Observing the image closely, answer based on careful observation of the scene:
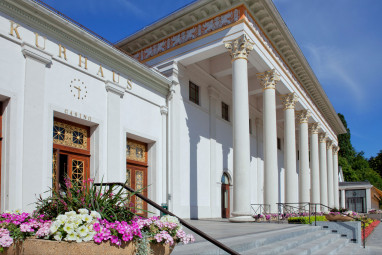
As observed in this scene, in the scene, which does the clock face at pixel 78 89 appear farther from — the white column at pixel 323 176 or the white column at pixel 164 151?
the white column at pixel 323 176

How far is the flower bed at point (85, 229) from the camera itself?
3.67 m

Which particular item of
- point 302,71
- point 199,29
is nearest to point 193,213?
point 199,29

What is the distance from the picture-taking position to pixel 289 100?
20703 millimetres

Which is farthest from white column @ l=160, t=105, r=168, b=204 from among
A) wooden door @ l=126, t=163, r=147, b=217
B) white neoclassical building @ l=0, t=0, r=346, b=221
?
wooden door @ l=126, t=163, r=147, b=217

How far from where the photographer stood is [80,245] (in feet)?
11.9

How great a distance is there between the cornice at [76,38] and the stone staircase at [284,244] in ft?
23.9

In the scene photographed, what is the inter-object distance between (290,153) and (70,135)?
12.5 m

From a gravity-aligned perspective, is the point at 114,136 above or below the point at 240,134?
below

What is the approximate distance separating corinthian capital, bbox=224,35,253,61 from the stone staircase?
710 centimetres

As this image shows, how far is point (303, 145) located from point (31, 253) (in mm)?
20981

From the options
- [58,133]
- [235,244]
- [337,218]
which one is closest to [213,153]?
[337,218]

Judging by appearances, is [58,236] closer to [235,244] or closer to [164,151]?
[235,244]

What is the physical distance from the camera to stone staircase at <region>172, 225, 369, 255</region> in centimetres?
614

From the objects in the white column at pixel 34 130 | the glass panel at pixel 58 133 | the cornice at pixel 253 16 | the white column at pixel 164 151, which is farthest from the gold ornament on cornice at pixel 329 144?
the white column at pixel 34 130
